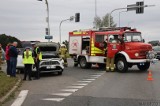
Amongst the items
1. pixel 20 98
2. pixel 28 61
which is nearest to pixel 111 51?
pixel 28 61

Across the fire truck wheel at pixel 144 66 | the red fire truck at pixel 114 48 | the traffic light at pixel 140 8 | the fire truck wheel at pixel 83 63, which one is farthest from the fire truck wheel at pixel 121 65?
the traffic light at pixel 140 8

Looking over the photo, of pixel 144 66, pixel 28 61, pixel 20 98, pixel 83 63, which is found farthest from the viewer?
pixel 83 63

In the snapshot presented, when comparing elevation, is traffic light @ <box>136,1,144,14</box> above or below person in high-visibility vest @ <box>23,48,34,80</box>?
above

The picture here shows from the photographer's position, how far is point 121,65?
2189 centimetres

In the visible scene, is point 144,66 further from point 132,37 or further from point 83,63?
point 83,63

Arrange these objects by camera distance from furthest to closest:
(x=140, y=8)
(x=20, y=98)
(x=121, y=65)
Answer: (x=140, y=8)
(x=121, y=65)
(x=20, y=98)

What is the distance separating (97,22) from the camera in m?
76.1

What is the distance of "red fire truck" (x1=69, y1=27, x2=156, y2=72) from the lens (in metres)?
21.5

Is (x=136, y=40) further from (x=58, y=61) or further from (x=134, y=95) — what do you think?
(x=134, y=95)

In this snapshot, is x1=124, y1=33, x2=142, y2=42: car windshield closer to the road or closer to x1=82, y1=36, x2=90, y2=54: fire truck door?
x1=82, y1=36, x2=90, y2=54: fire truck door

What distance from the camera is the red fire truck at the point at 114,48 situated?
848 inches

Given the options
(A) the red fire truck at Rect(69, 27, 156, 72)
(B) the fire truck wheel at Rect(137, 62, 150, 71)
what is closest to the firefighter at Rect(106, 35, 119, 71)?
(A) the red fire truck at Rect(69, 27, 156, 72)

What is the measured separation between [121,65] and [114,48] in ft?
3.70

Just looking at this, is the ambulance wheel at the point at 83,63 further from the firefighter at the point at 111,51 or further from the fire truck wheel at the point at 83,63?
the firefighter at the point at 111,51
